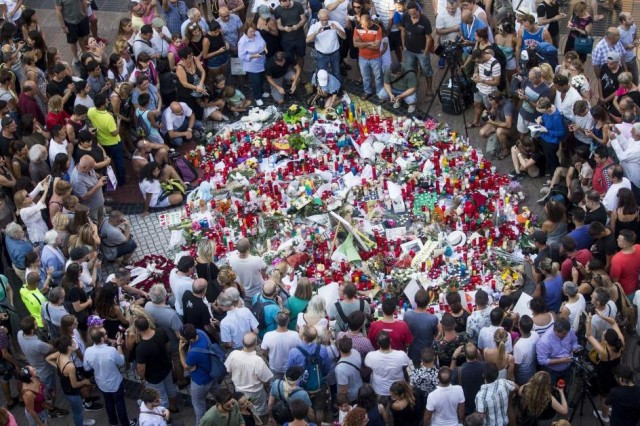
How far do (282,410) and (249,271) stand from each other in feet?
8.57

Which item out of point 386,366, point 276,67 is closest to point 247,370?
point 386,366

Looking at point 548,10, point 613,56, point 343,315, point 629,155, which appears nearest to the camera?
point 343,315

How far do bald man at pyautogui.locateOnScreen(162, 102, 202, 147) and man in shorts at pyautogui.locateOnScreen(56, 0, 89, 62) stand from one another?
2913mm

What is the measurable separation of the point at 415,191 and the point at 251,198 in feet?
8.30

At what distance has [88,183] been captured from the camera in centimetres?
1488

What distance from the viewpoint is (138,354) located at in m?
12.0

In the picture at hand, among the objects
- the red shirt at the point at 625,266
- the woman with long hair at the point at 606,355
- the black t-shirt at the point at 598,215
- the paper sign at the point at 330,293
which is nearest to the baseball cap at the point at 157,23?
the paper sign at the point at 330,293

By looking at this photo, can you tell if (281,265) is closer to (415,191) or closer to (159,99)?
(415,191)

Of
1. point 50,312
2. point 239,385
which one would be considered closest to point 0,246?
point 50,312

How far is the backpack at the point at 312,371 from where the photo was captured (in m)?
11.7

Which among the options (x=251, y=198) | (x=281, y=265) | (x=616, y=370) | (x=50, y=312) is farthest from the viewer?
(x=251, y=198)

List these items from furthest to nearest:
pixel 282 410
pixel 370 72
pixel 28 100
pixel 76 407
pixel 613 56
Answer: pixel 370 72
pixel 613 56
pixel 28 100
pixel 76 407
pixel 282 410

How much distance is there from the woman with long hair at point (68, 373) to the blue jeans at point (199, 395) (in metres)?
1.24

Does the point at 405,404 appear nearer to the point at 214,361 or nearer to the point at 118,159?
the point at 214,361
